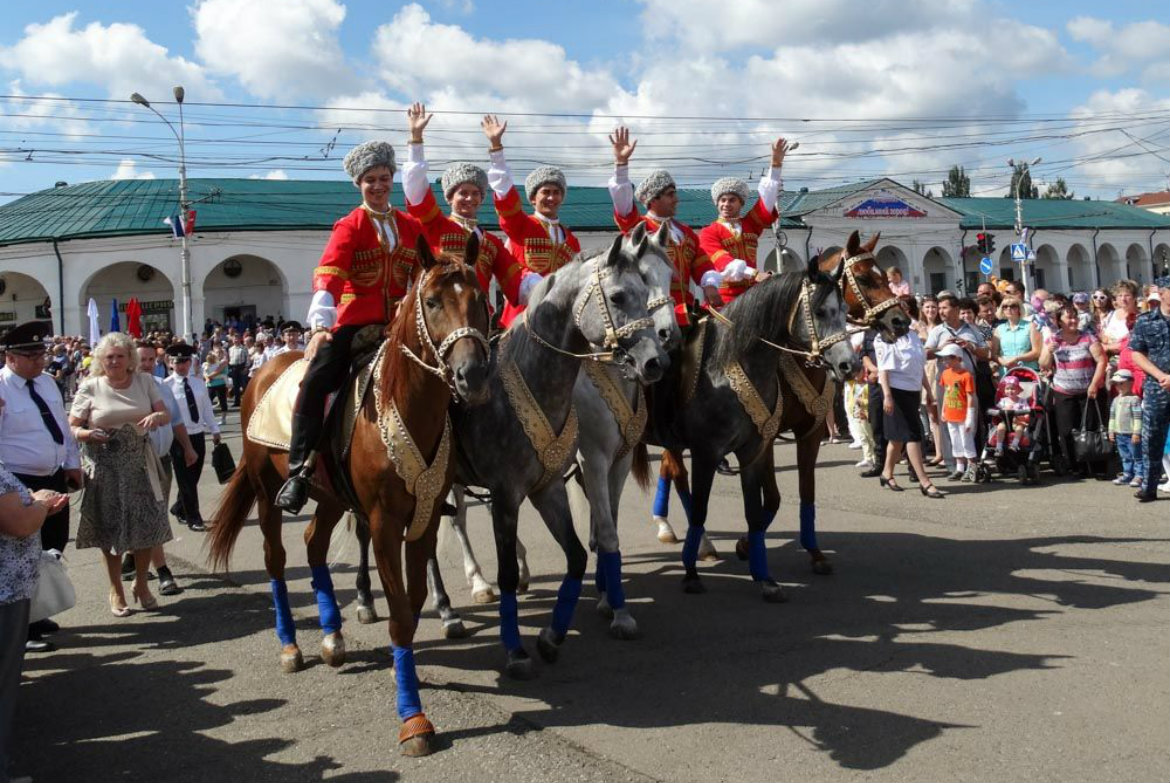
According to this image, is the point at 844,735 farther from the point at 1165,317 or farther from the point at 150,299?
the point at 150,299

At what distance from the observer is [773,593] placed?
6.57 m

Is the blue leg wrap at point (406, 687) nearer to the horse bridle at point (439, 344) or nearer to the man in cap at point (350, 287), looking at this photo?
the man in cap at point (350, 287)

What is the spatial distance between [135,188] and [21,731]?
137 ft

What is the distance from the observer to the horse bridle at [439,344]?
14.1 feet

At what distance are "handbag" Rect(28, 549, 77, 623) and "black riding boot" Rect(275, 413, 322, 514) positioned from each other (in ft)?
3.48

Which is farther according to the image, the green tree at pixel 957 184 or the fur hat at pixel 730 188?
the green tree at pixel 957 184

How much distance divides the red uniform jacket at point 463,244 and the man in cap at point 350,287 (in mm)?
343

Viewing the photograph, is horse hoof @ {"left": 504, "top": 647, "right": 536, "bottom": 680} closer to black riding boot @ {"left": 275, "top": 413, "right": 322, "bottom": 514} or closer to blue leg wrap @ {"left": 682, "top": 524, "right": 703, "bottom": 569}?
black riding boot @ {"left": 275, "top": 413, "right": 322, "bottom": 514}

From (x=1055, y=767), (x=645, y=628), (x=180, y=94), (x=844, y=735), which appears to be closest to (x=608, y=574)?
(x=645, y=628)

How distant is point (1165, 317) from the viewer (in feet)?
29.6

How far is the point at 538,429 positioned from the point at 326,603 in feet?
5.87

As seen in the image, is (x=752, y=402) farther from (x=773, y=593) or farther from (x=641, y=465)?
(x=641, y=465)

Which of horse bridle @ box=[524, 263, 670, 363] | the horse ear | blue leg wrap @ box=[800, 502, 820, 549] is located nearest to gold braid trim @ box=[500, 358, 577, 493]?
horse bridle @ box=[524, 263, 670, 363]

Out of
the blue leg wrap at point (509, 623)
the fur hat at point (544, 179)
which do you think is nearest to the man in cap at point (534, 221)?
the fur hat at point (544, 179)
